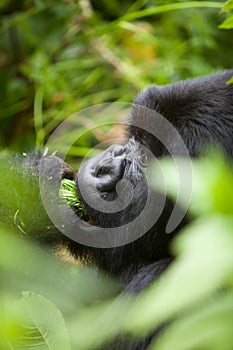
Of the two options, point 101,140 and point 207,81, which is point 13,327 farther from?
point 101,140

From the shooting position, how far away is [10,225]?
67.6 inches

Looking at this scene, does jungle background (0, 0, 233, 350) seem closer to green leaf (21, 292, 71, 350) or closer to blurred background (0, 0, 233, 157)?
blurred background (0, 0, 233, 157)

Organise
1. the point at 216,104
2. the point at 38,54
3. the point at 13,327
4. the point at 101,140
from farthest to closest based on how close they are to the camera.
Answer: the point at 38,54
the point at 101,140
the point at 216,104
the point at 13,327

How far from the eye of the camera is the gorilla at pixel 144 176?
1.57m

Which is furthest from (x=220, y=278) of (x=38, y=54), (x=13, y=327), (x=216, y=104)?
(x=38, y=54)

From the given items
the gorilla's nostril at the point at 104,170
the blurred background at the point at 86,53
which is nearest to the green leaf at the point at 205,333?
the gorilla's nostril at the point at 104,170

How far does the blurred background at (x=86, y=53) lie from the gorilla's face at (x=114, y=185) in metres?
1.25

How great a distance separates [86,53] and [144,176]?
1991mm

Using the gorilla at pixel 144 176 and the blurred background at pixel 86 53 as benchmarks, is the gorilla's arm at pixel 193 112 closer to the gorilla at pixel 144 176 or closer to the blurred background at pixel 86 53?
the gorilla at pixel 144 176

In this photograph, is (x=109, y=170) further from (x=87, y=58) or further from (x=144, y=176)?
(x=87, y=58)

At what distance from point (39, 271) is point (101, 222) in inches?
21.2

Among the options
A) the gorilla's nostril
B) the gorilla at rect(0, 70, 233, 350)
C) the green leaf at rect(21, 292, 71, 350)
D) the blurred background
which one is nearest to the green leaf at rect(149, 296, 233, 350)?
the green leaf at rect(21, 292, 71, 350)

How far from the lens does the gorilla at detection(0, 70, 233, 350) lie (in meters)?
1.57

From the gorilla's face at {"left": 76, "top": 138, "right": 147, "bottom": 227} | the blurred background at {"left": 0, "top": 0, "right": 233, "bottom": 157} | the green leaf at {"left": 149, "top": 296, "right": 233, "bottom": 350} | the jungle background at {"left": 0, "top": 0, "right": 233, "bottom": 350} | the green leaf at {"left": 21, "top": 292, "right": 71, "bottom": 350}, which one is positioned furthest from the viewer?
the blurred background at {"left": 0, "top": 0, "right": 233, "bottom": 157}
